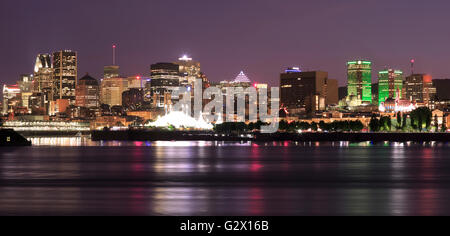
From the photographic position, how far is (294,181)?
39.2 m

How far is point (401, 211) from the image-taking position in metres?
24.8

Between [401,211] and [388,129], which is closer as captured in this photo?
[401,211]

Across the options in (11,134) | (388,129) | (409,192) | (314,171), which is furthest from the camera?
(388,129)

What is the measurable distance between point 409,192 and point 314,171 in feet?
52.0
